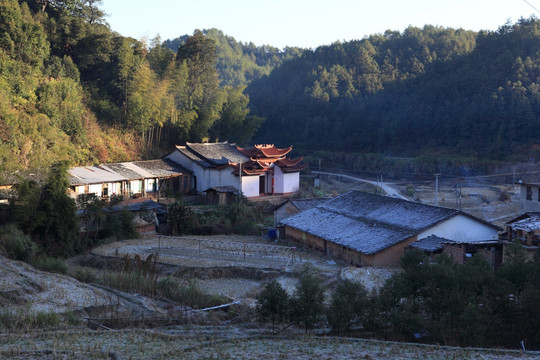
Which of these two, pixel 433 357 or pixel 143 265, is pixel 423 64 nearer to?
→ pixel 143 265

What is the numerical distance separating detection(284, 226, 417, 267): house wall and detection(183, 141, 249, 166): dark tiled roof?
949 centimetres

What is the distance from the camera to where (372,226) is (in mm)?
18016

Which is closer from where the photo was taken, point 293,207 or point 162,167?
point 293,207

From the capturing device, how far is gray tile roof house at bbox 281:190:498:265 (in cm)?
1661

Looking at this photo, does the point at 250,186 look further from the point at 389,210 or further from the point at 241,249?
the point at 389,210

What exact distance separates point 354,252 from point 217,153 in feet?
47.1

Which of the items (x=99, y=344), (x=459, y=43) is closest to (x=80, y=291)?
(x=99, y=344)

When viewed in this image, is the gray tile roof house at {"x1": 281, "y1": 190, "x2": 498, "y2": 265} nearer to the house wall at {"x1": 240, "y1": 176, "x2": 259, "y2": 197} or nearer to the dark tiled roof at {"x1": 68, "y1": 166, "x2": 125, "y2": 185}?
the house wall at {"x1": 240, "y1": 176, "x2": 259, "y2": 197}

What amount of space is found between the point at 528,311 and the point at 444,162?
2968 centimetres

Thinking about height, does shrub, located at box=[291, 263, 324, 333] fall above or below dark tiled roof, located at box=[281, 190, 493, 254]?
below

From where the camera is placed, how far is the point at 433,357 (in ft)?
30.2

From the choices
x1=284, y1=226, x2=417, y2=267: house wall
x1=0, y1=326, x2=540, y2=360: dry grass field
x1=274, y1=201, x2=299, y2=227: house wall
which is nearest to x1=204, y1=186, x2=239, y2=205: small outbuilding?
x1=274, y1=201, x2=299, y2=227: house wall

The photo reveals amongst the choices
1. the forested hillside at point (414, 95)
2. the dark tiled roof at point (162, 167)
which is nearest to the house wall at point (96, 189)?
the dark tiled roof at point (162, 167)

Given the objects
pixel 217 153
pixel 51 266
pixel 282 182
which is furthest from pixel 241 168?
pixel 51 266
